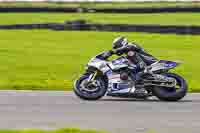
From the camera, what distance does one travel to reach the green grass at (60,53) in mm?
17406

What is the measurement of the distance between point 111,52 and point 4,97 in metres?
2.19

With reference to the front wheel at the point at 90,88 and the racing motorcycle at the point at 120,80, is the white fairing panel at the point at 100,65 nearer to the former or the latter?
the racing motorcycle at the point at 120,80

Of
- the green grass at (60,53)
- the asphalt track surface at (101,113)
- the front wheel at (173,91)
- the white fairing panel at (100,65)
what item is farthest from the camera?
the green grass at (60,53)

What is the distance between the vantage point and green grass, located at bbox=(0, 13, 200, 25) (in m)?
40.2

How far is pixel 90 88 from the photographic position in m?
12.4

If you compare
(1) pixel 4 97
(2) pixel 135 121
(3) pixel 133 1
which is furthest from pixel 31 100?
(3) pixel 133 1

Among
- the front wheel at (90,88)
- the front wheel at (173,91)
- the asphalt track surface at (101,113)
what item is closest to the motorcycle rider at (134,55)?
the front wheel at (173,91)

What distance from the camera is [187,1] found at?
224ft

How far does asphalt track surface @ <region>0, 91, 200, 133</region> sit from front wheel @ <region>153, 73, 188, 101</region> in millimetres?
165

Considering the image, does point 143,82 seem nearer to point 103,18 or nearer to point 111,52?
point 111,52

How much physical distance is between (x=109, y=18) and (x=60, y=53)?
17.1 meters

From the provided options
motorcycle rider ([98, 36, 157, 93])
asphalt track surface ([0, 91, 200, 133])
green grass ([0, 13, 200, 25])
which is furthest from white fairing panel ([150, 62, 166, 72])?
green grass ([0, 13, 200, 25])

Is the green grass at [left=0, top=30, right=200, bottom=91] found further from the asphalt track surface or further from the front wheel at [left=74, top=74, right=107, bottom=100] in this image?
the asphalt track surface

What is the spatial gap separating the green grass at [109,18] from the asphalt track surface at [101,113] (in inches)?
1050
